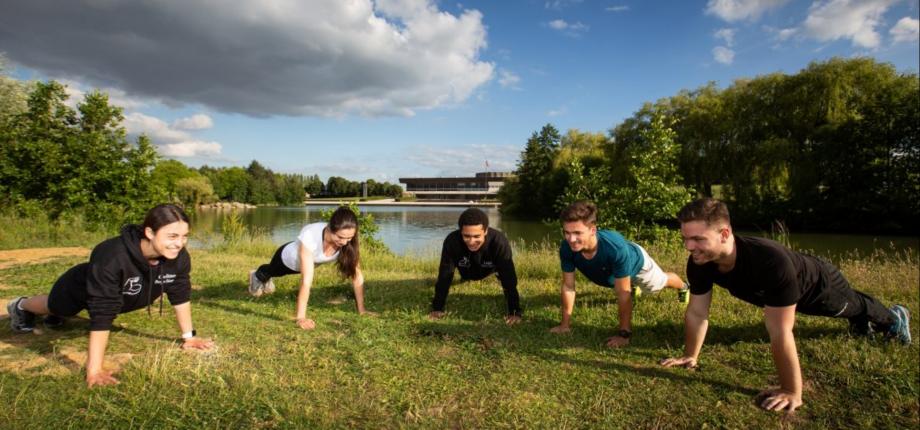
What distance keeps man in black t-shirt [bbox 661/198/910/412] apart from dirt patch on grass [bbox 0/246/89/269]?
12060mm

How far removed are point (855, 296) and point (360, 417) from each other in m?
4.77

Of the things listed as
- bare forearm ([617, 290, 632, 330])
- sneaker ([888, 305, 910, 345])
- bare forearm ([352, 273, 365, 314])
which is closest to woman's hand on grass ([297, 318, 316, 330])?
bare forearm ([352, 273, 365, 314])

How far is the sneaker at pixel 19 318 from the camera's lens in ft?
14.2

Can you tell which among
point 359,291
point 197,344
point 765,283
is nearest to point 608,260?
point 765,283

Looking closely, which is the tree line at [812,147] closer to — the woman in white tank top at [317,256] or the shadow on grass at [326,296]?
the shadow on grass at [326,296]

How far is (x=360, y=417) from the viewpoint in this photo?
293cm

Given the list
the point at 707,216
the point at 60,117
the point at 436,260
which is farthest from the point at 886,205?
the point at 60,117

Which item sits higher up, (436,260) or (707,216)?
(707,216)

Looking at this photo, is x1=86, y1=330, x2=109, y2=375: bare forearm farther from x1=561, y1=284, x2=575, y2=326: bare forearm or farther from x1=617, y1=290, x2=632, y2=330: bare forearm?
x1=617, y1=290, x2=632, y2=330: bare forearm

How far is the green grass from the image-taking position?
116 inches

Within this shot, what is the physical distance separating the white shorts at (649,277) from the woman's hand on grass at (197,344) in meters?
4.86

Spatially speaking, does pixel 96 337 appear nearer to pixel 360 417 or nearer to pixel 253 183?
pixel 360 417

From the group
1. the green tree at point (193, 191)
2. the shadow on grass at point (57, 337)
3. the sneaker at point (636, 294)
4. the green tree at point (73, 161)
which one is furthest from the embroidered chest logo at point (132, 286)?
the green tree at point (193, 191)

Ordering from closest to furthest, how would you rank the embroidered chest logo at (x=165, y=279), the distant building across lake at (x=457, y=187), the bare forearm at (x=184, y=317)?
the embroidered chest logo at (x=165, y=279) < the bare forearm at (x=184, y=317) < the distant building across lake at (x=457, y=187)
